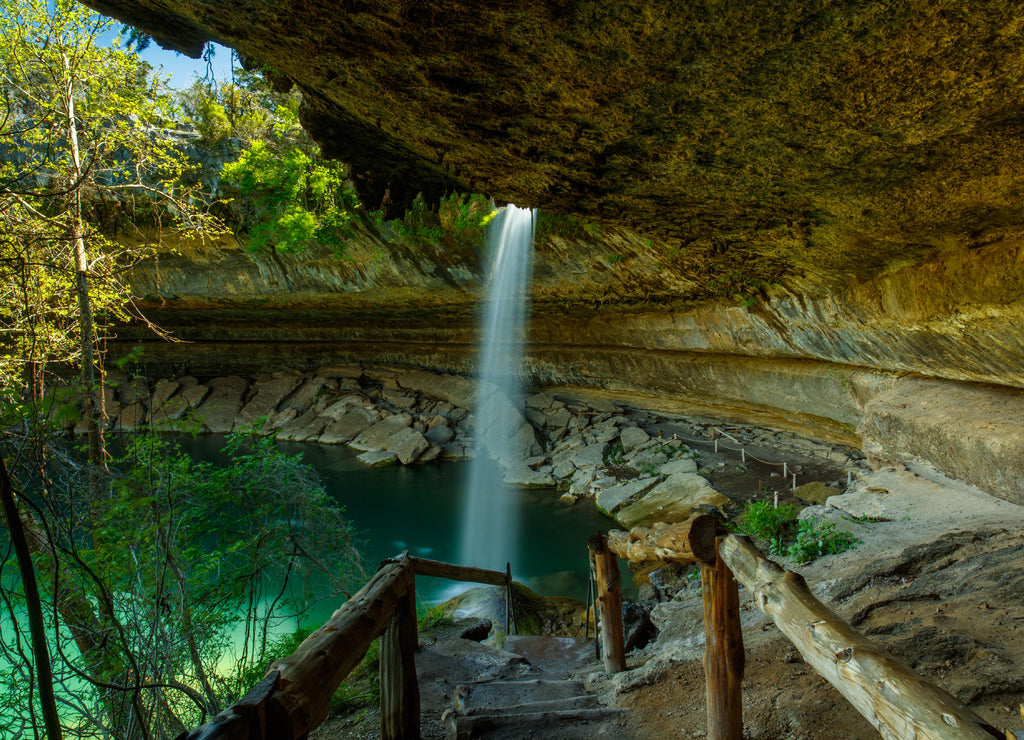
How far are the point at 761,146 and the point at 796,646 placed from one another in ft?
8.61

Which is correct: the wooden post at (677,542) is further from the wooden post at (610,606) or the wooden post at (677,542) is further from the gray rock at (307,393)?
the gray rock at (307,393)

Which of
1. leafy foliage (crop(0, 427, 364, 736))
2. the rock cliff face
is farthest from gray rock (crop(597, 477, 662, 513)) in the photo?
leafy foliage (crop(0, 427, 364, 736))

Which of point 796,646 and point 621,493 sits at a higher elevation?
point 796,646

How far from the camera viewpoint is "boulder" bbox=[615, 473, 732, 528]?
9836 mm

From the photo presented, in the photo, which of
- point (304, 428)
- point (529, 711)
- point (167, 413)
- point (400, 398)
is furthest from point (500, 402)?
point (529, 711)

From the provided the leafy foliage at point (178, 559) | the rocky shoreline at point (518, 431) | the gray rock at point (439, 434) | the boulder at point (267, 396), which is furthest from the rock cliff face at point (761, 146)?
the boulder at point (267, 396)

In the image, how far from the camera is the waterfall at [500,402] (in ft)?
35.7

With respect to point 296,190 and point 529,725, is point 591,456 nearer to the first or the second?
point 296,190

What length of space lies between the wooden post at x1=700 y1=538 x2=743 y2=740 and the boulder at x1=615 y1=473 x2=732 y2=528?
24.6 ft

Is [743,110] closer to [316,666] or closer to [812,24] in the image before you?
[812,24]

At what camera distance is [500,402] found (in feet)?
54.2

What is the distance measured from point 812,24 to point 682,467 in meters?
10.5

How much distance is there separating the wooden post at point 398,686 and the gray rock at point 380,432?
13.8 metres

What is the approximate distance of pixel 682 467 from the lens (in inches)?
460
